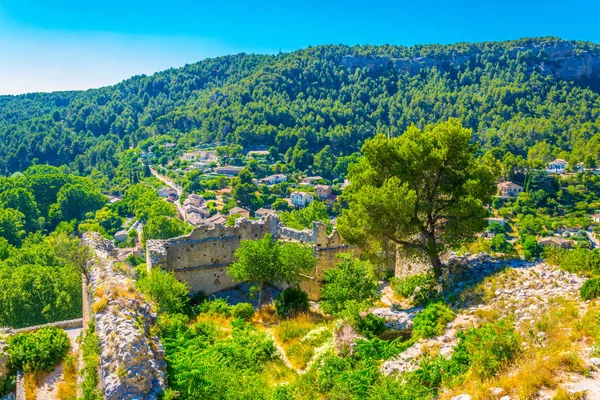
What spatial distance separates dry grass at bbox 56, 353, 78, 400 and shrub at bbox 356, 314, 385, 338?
333 inches

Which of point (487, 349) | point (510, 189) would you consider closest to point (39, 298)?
point (487, 349)

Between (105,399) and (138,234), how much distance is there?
67.9 meters

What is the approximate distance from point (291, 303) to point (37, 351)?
9.92m

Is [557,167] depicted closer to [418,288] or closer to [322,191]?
[322,191]

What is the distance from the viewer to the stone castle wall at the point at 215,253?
22.6 meters

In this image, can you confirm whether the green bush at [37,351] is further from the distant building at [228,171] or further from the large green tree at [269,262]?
the distant building at [228,171]

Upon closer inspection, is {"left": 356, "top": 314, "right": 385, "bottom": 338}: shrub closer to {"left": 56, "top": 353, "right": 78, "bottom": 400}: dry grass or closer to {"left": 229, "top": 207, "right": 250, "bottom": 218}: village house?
{"left": 56, "top": 353, "right": 78, "bottom": 400}: dry grass

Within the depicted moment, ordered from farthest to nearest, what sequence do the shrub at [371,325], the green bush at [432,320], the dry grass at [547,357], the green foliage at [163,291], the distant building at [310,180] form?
the distant building at [310,180], the green foliage at [163,291], the shrub at [371,325], the green bush at [432,320], the dry grass at [547,357]

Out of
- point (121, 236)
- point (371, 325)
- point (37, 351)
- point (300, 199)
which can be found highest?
point (371, 325)

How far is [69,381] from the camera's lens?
12992 mm

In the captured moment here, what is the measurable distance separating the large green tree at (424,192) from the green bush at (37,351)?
433 inches

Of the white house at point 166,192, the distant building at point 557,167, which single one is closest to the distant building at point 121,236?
the white house at point 166,192

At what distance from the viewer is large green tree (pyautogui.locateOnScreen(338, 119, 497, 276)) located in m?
16.5

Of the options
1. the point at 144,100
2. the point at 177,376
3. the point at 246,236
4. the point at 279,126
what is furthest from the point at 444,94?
the point at 177,376
